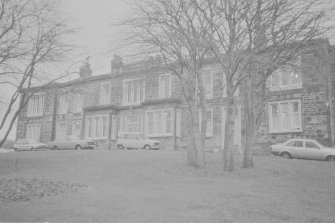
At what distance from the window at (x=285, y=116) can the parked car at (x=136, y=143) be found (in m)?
9.80

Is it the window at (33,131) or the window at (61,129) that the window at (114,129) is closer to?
the window at (61,129)

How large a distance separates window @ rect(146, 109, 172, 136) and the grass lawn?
1238 cm

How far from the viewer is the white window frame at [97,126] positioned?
3719cm

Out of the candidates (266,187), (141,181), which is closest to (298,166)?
(266,187)

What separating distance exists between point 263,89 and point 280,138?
1057cm

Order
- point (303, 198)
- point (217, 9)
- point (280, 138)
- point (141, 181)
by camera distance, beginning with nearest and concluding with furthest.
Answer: point (303, 198), point (141, 181), point (217, 9), point (280, 138)

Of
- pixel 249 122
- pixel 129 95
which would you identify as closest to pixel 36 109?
pixel 129 95

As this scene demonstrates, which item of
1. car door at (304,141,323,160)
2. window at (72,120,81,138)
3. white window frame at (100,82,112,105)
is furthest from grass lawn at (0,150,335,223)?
window at (72,120,81,138)

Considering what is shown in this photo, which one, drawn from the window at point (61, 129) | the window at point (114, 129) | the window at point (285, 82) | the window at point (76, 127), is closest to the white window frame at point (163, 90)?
the window at point (114, 129)

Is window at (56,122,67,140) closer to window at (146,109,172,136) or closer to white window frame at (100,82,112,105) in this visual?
white window frame at (100,82,112,105)

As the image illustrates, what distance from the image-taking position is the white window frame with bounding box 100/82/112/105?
1521 inches

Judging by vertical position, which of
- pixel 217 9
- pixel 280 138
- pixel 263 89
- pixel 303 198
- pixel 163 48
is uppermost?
pixel 217 9

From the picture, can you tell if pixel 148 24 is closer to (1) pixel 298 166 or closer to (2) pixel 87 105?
(1) pixel 298 166

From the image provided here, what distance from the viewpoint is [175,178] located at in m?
14.9
